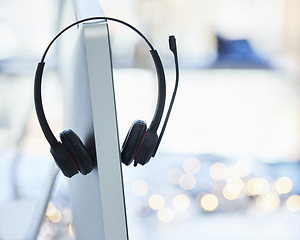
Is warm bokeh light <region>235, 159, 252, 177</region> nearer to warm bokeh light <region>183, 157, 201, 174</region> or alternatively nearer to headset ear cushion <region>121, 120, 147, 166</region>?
warm bokeh light <region>183, 157, 201, 174</region>

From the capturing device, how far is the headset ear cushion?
0.37 meters

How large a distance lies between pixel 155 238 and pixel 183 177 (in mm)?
283

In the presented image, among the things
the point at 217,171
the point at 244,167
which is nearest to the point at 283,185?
the point at 244,167

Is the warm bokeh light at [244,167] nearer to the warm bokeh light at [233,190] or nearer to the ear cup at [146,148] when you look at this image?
the warm bokeh light at [233,190]

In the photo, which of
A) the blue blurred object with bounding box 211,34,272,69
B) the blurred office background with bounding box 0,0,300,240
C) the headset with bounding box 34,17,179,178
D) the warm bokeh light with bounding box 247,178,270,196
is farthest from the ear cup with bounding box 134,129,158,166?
the warm bokeh light with bounding box 247,178,270,196

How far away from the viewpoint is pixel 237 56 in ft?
5.67

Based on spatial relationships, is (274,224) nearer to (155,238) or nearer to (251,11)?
(155,238)

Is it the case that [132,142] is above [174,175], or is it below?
above

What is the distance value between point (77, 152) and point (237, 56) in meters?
1.47

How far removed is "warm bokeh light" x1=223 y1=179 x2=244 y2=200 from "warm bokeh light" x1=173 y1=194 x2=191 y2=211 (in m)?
0.16

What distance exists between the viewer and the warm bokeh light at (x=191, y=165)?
5.93ft

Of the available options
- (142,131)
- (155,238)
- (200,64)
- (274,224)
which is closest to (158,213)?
(155,238)

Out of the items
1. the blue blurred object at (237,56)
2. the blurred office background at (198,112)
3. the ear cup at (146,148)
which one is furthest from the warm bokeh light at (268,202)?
the ear cup at (146,148)

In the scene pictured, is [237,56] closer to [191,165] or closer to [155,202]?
[191,165]
